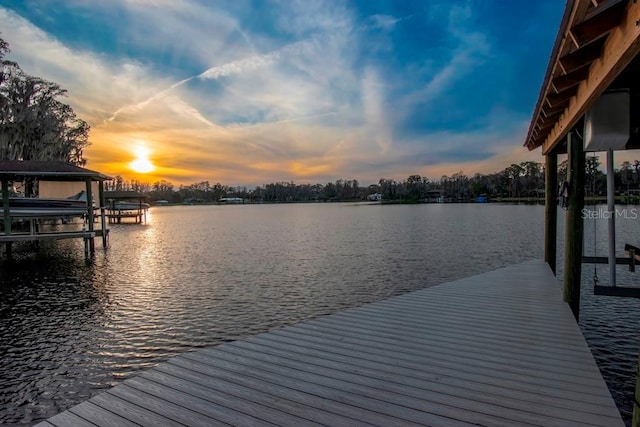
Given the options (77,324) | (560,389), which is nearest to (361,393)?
→ (560,389)

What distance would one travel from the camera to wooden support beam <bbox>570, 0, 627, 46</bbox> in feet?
8.60

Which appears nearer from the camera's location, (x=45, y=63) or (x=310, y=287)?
(x=310, y=287)

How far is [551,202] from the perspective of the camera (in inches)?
352

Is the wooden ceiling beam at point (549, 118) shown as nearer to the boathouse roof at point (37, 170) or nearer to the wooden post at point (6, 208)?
the boathouse roof at point (37, 170)

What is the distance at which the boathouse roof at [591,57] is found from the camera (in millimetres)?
2596

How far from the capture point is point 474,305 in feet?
19.8

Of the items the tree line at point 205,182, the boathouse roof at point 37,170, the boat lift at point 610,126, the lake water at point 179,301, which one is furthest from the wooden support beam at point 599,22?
the boathouse roof at point 37,170

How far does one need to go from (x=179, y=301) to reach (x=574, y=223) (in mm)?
8445

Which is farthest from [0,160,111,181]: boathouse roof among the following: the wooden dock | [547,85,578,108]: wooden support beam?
[547,85,578,108]: wooden support beam

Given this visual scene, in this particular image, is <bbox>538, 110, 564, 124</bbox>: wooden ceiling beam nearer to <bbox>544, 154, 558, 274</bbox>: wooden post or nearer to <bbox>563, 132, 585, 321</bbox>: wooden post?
<bbox>563, 132, 585, 321</bbox>: wooden post

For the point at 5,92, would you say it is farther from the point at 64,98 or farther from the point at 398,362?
the point at 398,362

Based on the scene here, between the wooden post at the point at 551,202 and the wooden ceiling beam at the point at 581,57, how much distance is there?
5703 mm

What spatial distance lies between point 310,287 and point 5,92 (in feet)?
103

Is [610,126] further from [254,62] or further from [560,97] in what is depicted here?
[254,62]
